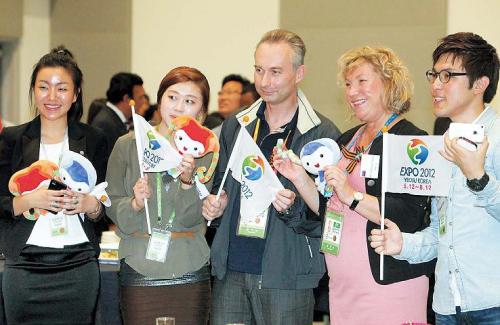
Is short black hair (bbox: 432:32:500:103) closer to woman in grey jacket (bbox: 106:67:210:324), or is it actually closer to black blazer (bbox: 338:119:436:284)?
black blazer (bbox: 338:119:436:284)

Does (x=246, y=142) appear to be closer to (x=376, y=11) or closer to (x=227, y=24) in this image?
(x=376, y=11)

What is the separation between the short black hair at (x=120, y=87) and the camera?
8453 millimetres

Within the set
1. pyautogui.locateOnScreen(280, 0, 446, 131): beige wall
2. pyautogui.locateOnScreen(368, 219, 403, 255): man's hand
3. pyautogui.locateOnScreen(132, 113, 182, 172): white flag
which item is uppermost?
pyautogui.locateOnScreen(280, 0, 446, 131): beige wall

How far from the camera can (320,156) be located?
11.0 ft

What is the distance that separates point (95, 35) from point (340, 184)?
776 cm

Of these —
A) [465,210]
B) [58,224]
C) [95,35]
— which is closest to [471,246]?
[465,210]

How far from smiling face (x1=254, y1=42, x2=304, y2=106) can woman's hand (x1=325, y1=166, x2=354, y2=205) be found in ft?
1.84

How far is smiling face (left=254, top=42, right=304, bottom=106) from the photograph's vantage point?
3.69 meters

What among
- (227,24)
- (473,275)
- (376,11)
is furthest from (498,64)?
(227,24)

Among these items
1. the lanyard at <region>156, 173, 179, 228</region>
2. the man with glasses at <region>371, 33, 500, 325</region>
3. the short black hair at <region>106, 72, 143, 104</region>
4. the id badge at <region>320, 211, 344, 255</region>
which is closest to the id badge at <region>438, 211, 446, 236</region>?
the man with glasses at <region>371, 33, 500, 325</region>

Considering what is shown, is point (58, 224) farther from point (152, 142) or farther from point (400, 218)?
point (400, 218)

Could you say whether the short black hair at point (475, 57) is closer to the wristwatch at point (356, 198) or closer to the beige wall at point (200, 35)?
the wristwatch at point (356, 198)

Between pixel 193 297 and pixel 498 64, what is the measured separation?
160cm

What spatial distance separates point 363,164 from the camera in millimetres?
3287
